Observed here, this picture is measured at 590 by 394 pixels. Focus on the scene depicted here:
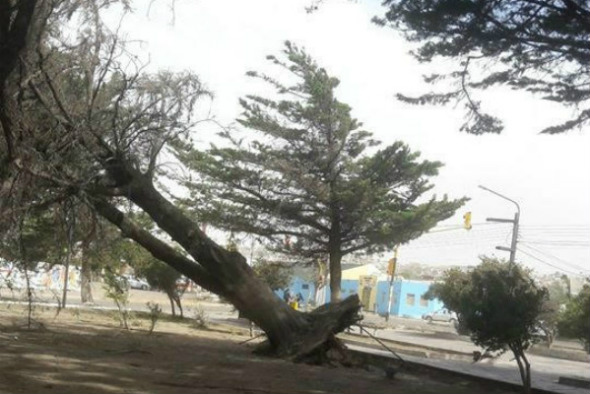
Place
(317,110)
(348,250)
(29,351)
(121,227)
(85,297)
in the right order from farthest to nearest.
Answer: (85,297) < (348,250) < (317,110) < (121,227) < (29,351)

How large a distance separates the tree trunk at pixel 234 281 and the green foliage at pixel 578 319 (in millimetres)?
9049

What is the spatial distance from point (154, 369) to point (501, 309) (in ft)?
20.0

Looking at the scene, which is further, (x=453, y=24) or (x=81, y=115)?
(x=81, y=115)

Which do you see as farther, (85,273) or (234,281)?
(85,273)

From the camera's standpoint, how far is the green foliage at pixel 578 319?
859 inches

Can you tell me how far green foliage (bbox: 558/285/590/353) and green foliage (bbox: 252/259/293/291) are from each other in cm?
1111

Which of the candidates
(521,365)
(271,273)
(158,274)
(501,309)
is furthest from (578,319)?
(158,274)

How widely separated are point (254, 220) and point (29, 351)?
18.6 metres

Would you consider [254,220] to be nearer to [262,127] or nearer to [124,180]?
[262,127]

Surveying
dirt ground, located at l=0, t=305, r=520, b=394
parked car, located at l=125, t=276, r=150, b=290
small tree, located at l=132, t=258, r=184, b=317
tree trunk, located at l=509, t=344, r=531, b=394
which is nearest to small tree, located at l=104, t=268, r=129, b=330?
parked car, located at l=125, t=276, r=150, b=290

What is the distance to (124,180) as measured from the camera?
15602mm

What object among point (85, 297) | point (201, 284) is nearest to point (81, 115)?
point (201, 284)

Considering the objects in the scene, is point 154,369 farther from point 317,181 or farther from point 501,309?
point 317,181

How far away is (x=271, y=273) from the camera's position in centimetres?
2805
